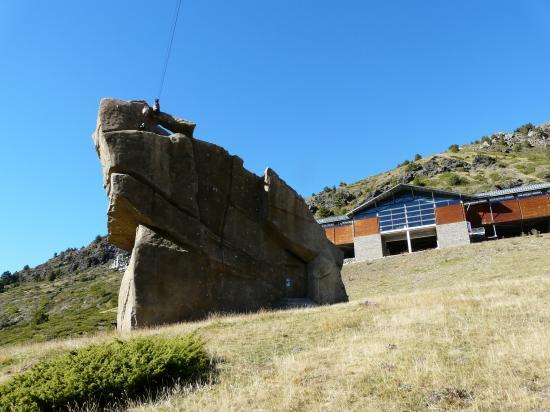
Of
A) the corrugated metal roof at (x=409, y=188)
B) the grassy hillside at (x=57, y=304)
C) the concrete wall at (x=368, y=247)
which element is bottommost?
the grassy hillside at (x=57, y=304)

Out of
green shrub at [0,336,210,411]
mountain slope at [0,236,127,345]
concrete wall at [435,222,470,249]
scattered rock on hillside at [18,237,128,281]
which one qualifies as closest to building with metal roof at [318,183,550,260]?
concrete wall at [435,222,470,249]

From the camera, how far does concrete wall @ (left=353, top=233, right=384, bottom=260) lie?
73.6 meters

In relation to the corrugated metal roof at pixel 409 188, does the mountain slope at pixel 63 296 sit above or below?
below

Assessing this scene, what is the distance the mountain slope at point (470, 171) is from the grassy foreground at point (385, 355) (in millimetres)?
94339

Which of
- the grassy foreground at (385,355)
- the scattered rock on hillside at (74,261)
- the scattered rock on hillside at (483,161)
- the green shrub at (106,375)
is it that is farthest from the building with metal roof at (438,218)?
the scattered rock on hillside at (74,261)

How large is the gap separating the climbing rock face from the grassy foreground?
2102 mm

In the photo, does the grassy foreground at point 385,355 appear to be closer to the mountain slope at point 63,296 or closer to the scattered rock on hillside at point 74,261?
the mountain slope at point 63,296

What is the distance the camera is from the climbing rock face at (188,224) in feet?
65.1

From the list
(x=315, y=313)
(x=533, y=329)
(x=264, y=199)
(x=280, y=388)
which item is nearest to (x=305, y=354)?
(x=280, y=388)

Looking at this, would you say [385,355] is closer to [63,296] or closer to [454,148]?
[63,296]

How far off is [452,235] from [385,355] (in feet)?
206

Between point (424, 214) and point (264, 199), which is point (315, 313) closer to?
point (264, 199)

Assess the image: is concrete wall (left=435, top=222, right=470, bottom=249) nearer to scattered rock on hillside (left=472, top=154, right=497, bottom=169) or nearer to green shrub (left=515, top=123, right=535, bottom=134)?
scattered rock on hillside (left=472, top=154, right=497, bottom=169)

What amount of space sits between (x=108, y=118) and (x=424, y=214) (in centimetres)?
6054
